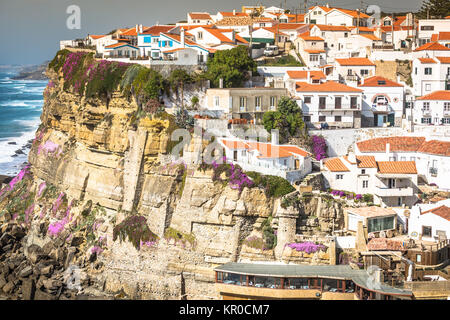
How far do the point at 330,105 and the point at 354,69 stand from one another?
17.3ft

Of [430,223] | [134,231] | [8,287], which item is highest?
[430,223]

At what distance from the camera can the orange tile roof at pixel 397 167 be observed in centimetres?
3584

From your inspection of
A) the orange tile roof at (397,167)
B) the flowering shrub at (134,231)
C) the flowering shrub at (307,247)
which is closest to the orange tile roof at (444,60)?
the orange tile roof at (397,167)

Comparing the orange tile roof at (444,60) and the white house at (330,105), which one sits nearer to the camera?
the white house at (330,105)

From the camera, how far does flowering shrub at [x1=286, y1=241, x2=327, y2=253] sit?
3167cm

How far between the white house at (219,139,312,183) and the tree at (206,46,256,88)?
5.74 meters

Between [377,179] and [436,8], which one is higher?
[436,8]

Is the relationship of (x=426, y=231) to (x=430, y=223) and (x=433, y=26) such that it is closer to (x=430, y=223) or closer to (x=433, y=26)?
(x=430, y=223)

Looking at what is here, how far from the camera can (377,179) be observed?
35500 millimetres

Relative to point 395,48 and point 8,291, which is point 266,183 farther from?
point 395,48

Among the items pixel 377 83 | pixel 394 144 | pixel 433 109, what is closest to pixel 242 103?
pixel 394 144

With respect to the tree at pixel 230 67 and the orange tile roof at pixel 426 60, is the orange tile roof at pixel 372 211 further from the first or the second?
the orange tile roof at pixel 426 60

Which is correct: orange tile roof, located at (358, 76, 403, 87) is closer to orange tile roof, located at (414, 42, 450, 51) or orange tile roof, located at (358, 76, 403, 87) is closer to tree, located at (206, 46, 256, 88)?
orange tile roof, located at (414, 42, 450, 51)

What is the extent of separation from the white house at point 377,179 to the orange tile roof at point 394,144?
148 centimetres
